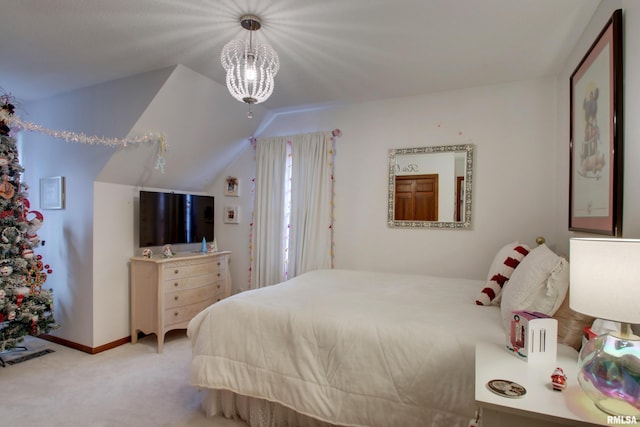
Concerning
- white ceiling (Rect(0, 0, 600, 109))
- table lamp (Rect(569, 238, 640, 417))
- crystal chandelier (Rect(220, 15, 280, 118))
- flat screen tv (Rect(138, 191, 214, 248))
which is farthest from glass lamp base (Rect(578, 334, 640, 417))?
flat screen tv (Rect(138, 191, 214, 248))

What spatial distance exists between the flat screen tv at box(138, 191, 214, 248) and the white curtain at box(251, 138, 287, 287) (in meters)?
0.64

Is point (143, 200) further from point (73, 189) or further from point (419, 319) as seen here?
A: point (419, 319)

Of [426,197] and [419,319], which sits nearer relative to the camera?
[419,319]

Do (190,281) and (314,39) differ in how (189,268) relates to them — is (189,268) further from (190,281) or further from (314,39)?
(314,39)

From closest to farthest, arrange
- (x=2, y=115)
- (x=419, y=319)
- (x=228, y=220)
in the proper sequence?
(x=419, y=319), (x=2, y=115), (x=228, y=220)

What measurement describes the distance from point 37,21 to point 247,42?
1.28 m

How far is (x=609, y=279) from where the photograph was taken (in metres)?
0.95

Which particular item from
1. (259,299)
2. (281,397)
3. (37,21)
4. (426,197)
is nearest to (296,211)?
(426,197)

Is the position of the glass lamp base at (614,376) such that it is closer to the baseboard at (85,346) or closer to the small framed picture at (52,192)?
the baseboard at (85,346)

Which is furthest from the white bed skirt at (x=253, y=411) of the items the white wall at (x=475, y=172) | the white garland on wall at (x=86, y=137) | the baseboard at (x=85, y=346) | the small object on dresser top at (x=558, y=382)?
the white garland on wall at (x=86, y=137)

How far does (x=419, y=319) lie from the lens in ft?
5.92

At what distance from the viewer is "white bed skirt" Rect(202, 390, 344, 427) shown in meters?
2.00

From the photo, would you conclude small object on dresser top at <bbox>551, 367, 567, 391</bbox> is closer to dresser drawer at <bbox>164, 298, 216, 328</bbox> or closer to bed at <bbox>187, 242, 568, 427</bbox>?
bed at <bbox>187, 242, 568, 427</bbox>

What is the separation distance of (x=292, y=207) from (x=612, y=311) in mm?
3109
